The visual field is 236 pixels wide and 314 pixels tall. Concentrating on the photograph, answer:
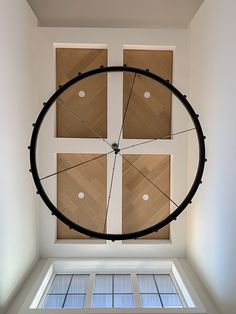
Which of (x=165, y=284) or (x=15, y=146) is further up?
(x=15, y=146)

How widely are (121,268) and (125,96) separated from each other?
8.04 ft

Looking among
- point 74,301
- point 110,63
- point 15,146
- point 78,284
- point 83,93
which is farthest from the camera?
point 83,93

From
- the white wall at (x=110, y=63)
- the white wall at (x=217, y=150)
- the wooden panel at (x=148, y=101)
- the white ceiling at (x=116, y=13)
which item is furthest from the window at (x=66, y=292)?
the white ceiling at (x=116, y=13)

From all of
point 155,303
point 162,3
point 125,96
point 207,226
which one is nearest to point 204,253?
point 207,226

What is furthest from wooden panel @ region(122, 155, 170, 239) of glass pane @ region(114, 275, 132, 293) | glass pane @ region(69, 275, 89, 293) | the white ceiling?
the white ceiling

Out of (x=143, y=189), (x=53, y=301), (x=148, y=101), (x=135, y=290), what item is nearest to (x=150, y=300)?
(x=135, y=290)

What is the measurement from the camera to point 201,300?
136 inches

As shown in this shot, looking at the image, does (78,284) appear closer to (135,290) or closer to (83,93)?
(135,290)

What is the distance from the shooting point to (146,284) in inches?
164

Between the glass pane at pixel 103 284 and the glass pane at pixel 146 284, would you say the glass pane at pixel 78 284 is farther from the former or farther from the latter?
the glass pane at pixel 146 284

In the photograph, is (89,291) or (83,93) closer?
(89,291)

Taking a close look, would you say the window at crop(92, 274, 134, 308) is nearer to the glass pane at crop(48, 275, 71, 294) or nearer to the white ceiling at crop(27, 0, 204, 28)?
the glass pane at crop(48, 275, 71, 294)

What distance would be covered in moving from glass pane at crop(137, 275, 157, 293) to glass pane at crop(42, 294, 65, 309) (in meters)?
1.00

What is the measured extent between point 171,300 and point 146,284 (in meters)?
0.47
